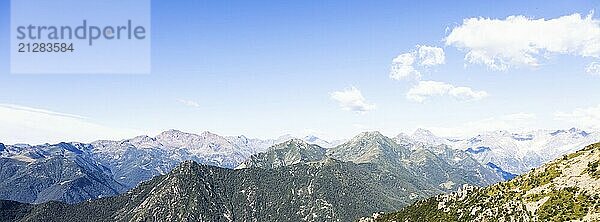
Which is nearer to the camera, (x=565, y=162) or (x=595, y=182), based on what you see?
(x=595, y=182)

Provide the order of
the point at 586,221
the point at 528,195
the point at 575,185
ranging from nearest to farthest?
the point at 586,221 < the point at 575,185 < the point at 528,195

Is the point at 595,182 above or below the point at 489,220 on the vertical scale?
above

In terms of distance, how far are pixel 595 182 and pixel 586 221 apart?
24239 mm

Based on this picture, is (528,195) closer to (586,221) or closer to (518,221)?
(518,221)

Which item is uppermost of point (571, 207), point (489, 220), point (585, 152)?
point (585, 152)

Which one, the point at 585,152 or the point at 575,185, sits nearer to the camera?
the point at 575,185

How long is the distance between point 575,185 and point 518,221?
2490 centimetres

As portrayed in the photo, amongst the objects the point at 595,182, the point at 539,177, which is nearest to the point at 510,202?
the point at 539,177

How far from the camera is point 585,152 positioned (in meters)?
199

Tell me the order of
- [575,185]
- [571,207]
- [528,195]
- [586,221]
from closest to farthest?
1. [586,221]
2. [571,207]
3. [575,185]
4. [528,195]

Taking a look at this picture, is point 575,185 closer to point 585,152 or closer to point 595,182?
point 595,182

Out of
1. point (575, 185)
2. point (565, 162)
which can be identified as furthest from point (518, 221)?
point (565, 162)

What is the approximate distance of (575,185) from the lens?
175000mm

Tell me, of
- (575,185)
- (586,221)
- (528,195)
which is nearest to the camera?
(586,221)
